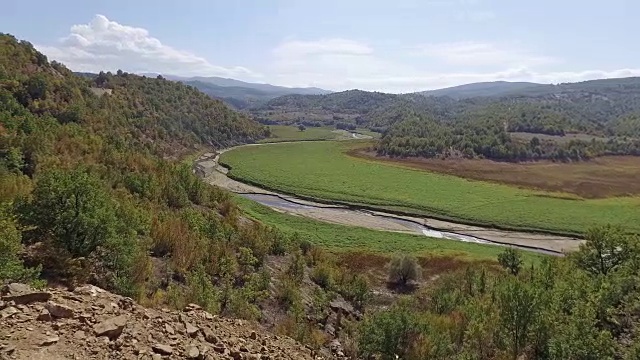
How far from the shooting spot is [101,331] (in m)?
13.6

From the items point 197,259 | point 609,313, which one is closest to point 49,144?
point 197,259

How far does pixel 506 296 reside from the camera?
95.3 ft

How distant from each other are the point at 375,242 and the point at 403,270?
1606 centimetres

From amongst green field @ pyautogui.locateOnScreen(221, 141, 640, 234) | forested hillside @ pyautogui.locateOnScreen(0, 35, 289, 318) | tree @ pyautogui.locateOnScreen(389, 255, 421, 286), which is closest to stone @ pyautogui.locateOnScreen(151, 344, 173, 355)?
forested hillside @ pyautogui.locateOnScreen(0, 35, 289, 318)

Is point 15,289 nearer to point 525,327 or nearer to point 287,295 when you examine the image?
point 287,295

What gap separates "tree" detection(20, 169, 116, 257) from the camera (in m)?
24.9

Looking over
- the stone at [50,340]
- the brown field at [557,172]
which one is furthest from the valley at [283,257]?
the brown field at [557,172]

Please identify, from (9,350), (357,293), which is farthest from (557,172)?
(9,350)

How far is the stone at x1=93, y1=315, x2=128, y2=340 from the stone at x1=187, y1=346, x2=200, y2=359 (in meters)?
2.08

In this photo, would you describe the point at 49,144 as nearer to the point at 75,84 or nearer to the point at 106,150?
the point at 106,150

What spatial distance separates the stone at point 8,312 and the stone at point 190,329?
15.7 feet

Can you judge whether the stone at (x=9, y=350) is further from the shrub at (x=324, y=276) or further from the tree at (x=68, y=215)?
the shrub at (x=324, y=276)

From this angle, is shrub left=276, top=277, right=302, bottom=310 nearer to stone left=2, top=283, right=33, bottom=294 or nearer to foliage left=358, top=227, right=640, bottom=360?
foliage left=358, top=227, right=640, bottom=360

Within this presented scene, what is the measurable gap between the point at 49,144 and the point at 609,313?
52.5m
